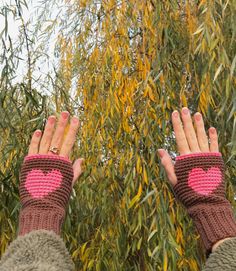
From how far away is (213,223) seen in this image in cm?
101

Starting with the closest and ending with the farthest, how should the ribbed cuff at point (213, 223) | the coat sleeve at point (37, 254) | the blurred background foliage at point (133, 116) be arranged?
1. the coat sleeve at point (37, 254)
2. the ribbed cuff at point (213, 223)
3. the blurred background foliage at point (133, 116)

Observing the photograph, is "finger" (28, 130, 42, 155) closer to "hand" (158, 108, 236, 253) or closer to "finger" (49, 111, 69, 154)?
"finger" (49, 111, 69, 154)

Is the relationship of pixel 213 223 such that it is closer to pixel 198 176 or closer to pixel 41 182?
pixel 198 176

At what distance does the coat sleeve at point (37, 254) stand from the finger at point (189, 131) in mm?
301

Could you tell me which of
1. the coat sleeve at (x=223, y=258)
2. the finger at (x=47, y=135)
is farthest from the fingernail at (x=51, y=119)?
the coat sleeve at (x=223, y=258)

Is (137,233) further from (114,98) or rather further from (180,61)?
(180,61)

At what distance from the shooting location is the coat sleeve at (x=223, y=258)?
88 cm

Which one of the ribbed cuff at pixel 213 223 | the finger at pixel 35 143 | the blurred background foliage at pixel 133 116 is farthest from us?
the blurred background foliage at pixel 133 116

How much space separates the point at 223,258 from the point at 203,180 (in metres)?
0.21

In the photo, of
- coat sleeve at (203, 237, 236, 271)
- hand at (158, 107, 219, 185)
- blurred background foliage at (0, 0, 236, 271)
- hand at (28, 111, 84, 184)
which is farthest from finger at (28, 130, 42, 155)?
blurred background foliage at (0, 0, 236, 271)

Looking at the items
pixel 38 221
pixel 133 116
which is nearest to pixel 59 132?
pixel 38 221

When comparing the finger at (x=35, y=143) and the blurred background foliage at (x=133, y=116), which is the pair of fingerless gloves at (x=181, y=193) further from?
the blurred background foliage at (x=133, y=116)

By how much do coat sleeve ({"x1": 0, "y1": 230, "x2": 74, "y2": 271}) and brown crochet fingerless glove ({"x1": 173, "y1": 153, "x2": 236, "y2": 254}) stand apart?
0.80 feet

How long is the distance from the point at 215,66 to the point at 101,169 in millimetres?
686
